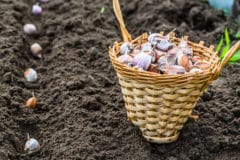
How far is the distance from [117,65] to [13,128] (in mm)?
691

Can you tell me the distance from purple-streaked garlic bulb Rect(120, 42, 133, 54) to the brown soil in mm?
382

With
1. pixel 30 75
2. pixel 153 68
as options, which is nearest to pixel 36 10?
pixel 30 75

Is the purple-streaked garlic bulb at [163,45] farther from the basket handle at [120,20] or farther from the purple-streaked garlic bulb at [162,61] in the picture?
the basket handle at [120,20]

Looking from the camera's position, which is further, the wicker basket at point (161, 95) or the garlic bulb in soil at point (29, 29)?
the garlic bulb in soil at point (29, 29)

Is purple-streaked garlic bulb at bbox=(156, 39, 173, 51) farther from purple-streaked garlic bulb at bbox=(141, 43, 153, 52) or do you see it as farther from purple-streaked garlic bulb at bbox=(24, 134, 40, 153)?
purple-streaked garlic bulb at bbox=(24, 134, 40, 153)

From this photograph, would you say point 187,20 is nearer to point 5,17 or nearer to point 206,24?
point 206,24

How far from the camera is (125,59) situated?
8.00 ft

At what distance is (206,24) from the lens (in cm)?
395

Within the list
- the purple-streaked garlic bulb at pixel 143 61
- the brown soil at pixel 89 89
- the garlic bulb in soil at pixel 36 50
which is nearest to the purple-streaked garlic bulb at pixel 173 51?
the purple-streaked garlic bulb at pixel 143 61

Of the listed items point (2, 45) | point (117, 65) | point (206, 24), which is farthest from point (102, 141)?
point (206, 24)

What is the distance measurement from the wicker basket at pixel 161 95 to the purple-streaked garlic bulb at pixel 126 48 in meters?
0.03

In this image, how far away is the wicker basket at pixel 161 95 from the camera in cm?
226

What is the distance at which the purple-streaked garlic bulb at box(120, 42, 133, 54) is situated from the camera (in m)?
2.54

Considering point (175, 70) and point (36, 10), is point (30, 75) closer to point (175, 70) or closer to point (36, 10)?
point (36, 10)
